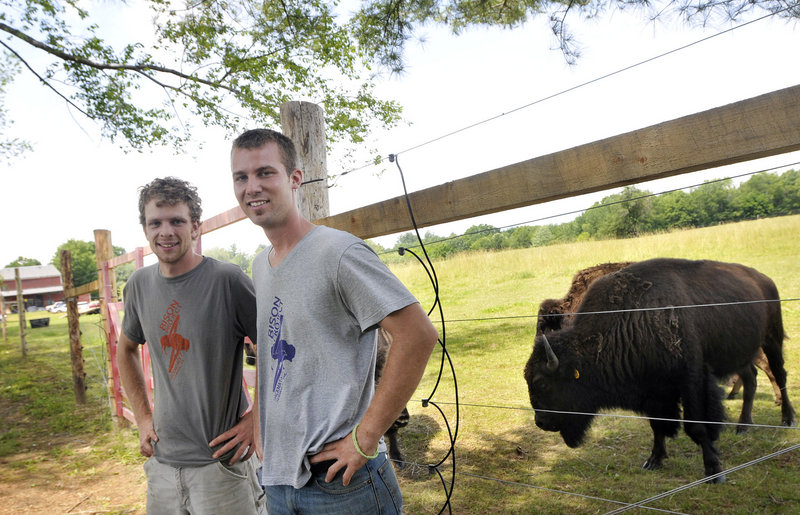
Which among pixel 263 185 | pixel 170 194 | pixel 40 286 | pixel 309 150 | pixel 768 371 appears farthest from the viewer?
pixel 40 286

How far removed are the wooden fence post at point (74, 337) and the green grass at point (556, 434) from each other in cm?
768

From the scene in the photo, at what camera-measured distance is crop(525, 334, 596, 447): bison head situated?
3457 millimetres

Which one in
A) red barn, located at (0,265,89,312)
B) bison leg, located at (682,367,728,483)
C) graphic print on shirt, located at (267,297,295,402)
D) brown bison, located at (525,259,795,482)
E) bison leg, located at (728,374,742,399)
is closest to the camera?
graphic print on shirt, located at (267,297,295,402)

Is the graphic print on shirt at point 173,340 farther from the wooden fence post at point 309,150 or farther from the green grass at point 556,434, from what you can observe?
the green grass at point 556,434

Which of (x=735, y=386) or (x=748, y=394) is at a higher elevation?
(x=748, y=394)

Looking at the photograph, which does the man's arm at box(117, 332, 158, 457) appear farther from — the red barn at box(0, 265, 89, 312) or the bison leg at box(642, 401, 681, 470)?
the red barn at box(0, 265, 89, 312)

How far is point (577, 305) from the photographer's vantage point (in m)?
3.32

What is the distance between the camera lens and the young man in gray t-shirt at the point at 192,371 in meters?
2.31

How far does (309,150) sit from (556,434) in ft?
9.92

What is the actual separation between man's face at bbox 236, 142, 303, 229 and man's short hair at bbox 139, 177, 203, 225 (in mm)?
748

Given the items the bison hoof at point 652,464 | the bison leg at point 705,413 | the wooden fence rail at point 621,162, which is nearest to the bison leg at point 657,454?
the bison hoof at point 652,464

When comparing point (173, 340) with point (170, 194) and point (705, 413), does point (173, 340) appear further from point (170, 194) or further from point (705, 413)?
point (705, 413)

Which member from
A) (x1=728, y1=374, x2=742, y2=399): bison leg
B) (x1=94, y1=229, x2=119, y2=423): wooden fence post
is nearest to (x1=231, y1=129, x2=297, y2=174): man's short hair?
(x1=728, y1=374, x2=742, y2=399): bison leg

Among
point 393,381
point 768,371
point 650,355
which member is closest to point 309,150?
point 393,381
